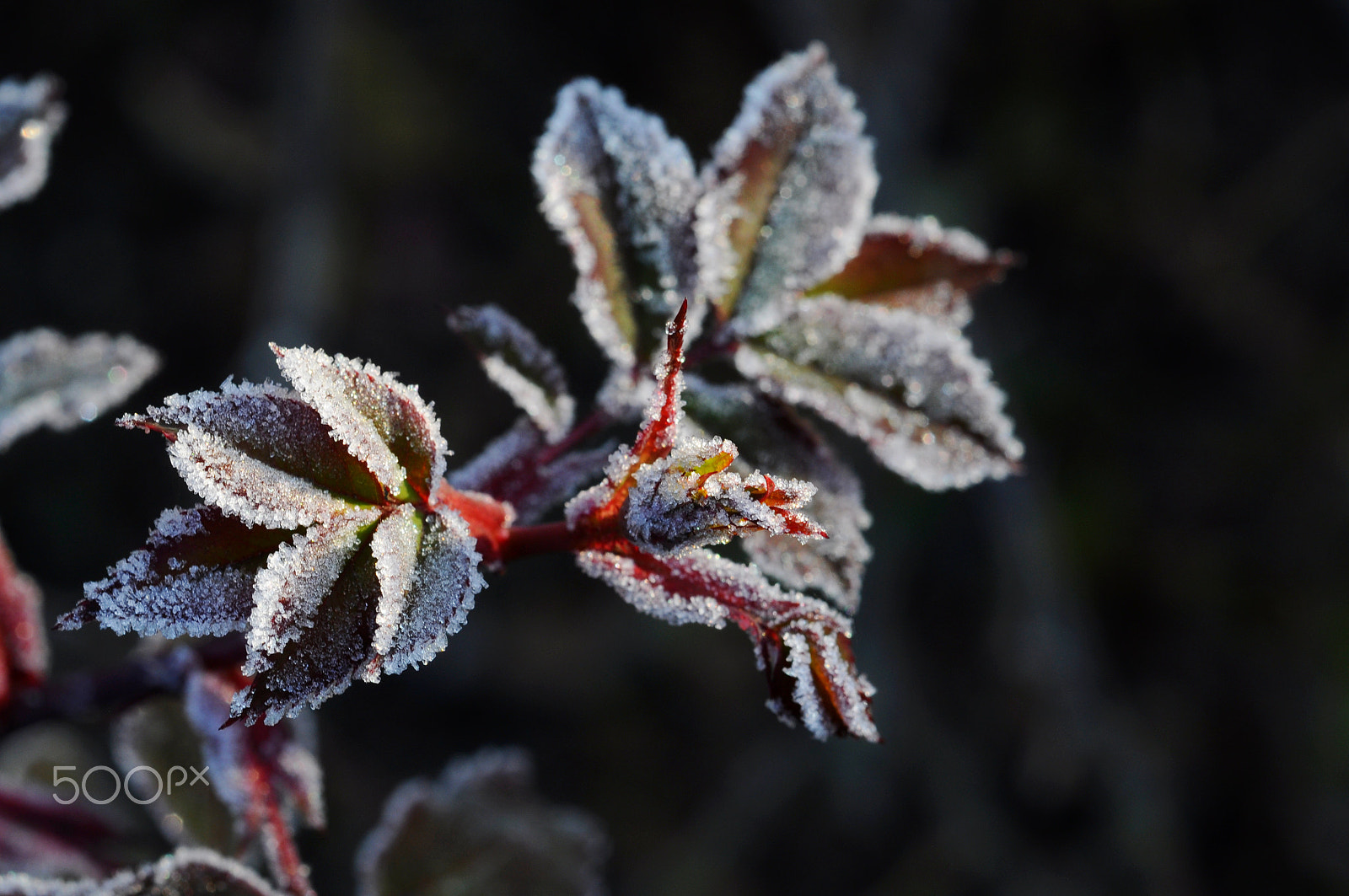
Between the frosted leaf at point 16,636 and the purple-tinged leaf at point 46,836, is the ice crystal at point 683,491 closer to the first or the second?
the frosted leaf at point 16,636

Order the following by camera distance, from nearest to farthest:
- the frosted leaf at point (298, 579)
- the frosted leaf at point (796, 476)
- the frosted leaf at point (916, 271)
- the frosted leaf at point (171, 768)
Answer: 1. the frosted leaf at point (298, 579)
2. the frosted leaf at point (796, 476)
3. the frosted leaf at point (916, 271)
4. the frosted leaf at point (171, 768)

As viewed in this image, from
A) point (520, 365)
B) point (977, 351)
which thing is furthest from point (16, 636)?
point (977, 351)

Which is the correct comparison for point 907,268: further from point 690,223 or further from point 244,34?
point 244,34

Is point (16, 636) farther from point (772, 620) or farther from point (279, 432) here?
point (772, 620)

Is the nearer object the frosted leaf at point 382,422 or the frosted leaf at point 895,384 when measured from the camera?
the frosted leaf at point 382,422

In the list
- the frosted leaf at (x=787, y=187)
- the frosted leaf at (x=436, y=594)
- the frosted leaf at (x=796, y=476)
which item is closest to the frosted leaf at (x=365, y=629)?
the frosted leaf at (x=436, y=594)

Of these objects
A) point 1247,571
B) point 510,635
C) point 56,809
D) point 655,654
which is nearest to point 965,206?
point 1247,571

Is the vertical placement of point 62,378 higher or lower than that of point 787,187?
lower
